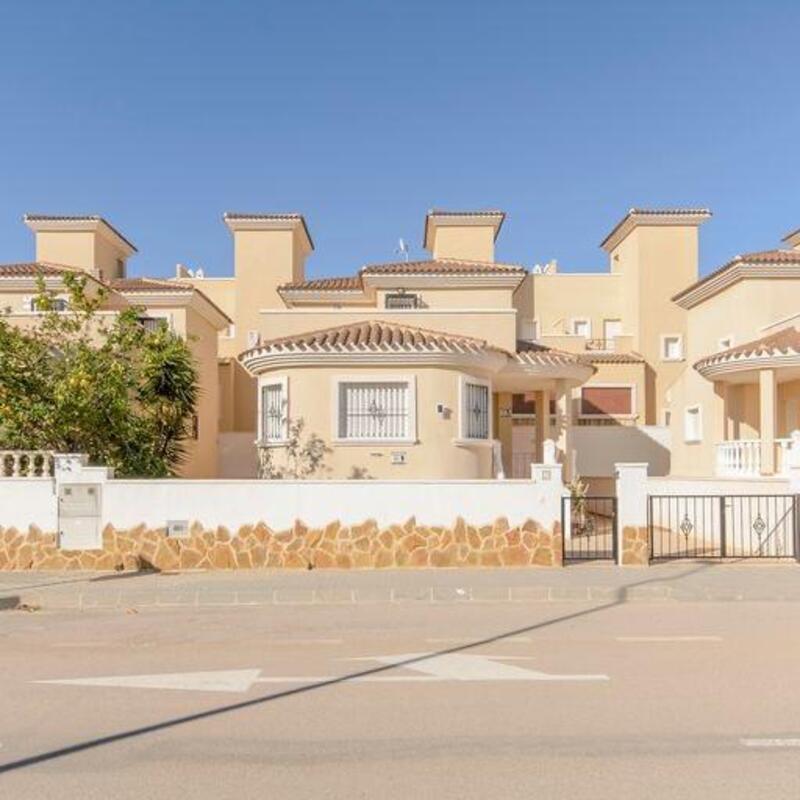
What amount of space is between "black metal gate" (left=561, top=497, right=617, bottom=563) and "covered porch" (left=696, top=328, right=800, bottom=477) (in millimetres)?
3612

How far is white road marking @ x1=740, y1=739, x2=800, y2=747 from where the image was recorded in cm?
499

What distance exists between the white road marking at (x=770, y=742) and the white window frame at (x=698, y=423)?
680 inches

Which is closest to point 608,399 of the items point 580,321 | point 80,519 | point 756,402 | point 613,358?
point 613,358

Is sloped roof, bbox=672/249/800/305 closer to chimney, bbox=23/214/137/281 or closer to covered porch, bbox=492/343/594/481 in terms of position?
covered porch, bbox=492/343/594/481

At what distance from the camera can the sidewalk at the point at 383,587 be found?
420 inches

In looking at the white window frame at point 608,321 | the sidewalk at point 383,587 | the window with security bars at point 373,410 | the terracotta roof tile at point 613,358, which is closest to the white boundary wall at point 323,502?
the sidewalk at point 383,587

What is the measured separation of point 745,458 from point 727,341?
5306 mm

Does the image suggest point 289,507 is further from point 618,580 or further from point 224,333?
point 224,333

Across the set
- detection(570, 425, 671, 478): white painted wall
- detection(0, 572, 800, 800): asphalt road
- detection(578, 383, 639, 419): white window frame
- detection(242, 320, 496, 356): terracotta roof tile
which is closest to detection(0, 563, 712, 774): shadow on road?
detection(0, 572, 800, 800): asphalt road

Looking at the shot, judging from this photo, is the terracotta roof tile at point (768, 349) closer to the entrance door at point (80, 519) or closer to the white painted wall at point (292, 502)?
the white painted wall at point (292, 502)

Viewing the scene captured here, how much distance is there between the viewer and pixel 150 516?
12508 mm

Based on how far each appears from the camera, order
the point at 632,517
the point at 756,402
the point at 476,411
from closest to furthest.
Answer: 1. the point at 632,517
2. the point at 476,411
3. the point at 756,402

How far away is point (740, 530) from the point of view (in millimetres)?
15547

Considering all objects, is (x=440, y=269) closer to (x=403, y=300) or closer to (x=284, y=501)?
(x=403, y=300)
